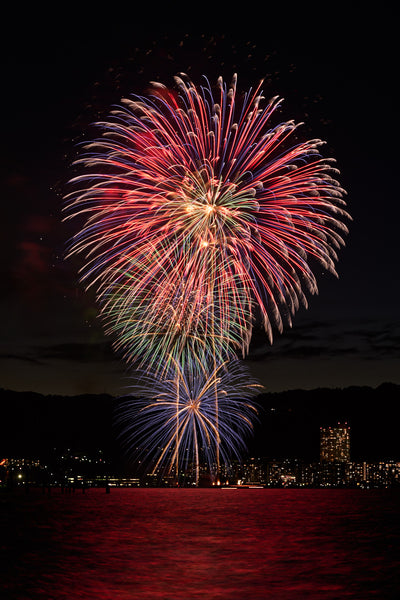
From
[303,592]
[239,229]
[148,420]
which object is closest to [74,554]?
[303,592]

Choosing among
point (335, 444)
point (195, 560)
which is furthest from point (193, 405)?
point (335, 444)

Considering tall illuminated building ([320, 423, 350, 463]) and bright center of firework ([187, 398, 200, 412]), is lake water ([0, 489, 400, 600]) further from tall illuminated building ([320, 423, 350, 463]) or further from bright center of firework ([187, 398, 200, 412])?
Result: tall illuminated building ([320, 423, 350, 463])

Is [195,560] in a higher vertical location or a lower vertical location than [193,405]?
lower

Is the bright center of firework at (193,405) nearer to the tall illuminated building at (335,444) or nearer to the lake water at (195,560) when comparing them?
the lake water at (195,560)

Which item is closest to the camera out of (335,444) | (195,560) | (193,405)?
(195,560)

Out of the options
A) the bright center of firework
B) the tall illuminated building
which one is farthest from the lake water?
the tall illuminated building

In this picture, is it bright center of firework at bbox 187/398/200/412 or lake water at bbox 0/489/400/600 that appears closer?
lake water at bbox 0/489/400/600

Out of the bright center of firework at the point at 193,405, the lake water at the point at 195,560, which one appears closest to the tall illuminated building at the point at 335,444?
the bright center of firework at the point at 193,405

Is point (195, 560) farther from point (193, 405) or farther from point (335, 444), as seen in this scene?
point (335, 444)
